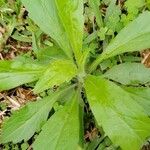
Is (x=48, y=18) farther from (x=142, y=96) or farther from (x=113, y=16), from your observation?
(x=142, y=96)

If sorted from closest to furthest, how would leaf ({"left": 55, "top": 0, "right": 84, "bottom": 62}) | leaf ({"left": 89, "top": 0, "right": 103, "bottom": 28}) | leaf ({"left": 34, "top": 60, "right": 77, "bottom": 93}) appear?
leaf ({"left": 34, "top": 60, "right": 77, "bottom": 93}) < leaf ({"left": 55, "top": 0, "right": 84, "bottom": 62}) < leaf ({"left": 89, "top": 0, "right": 103, "bottom": 28})

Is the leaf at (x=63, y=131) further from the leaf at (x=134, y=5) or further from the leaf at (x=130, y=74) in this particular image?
the leaf at (x=134, y=5)

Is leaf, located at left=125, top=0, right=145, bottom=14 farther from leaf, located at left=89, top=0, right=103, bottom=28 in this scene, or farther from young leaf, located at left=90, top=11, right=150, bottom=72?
young leaf, located at left=90, top=11, right=150, bottom=72

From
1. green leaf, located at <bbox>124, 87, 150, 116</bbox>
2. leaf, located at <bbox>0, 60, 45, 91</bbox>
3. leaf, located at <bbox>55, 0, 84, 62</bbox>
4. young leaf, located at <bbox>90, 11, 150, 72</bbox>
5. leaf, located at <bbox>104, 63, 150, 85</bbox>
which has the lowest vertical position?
green leaf, located at <bbox>124, 87, 150, 116</bbox>

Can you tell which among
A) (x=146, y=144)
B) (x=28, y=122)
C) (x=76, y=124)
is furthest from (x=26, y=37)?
(x=146, y=144)

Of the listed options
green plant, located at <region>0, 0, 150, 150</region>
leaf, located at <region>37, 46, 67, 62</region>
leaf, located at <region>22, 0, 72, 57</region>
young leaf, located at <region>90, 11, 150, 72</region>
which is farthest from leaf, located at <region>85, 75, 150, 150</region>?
leaf, located at <region>37, 46, 67, 62</region>

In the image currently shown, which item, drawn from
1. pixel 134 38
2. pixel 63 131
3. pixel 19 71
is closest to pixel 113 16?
pixel 134 38

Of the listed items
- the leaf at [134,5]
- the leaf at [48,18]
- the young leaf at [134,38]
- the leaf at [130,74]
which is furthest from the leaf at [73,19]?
the leaf at [134,5]
